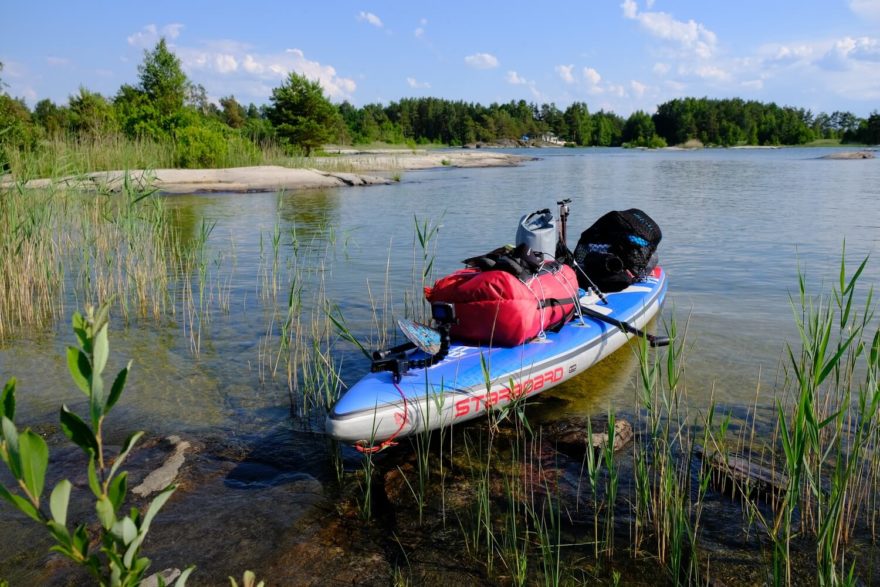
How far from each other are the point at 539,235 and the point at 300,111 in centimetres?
3049

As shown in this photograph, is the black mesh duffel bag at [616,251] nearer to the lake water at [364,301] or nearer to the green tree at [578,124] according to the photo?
the lake water at [364,301]

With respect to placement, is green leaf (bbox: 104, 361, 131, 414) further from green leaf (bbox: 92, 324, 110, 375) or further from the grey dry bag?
the grey dry bag

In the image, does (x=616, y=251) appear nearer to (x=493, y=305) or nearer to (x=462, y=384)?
(x=493, y=305)

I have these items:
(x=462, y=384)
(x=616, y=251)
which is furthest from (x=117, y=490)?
(x=616, y=251)

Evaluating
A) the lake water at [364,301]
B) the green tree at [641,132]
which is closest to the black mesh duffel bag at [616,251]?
the lake water at [364,301]

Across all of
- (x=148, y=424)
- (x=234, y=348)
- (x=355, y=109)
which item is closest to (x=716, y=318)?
(x=234, y=348)

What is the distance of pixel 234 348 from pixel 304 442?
2112 millimetres

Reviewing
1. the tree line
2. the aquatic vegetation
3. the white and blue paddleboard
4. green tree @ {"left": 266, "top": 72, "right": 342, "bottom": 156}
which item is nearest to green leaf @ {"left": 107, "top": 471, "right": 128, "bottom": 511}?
the aquatic vegetation

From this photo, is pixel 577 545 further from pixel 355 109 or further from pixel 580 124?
pixel 580 124

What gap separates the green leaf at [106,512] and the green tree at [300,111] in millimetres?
33260

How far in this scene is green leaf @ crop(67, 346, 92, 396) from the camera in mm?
947

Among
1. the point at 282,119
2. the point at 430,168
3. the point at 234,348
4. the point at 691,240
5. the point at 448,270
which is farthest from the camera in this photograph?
the point at 430,168

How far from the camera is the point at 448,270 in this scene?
365 inches

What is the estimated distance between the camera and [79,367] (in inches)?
38.4
